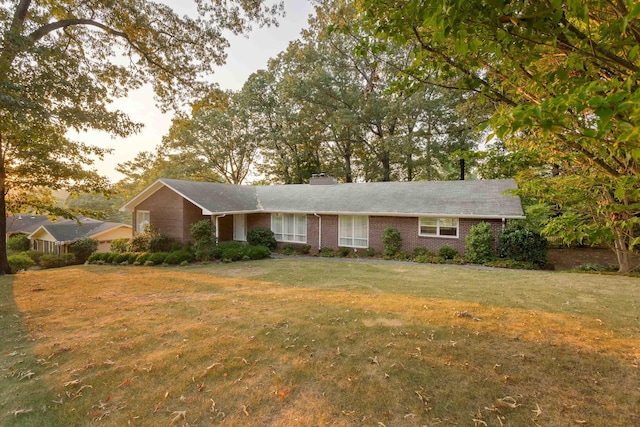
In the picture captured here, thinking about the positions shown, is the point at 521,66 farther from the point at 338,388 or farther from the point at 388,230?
the point at 388,230

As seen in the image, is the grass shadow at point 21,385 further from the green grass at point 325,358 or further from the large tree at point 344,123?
the large tree at point 344,123

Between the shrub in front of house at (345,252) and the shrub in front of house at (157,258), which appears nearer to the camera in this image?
the shrub in front of house at (157,258)

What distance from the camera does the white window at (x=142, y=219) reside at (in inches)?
760

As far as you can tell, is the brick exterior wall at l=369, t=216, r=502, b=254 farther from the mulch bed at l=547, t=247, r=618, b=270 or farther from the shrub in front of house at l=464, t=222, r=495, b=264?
the mulch bed at l=547, t=247, r=618, b=270

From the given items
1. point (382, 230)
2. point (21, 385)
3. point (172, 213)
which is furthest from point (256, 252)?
point (21, 385)

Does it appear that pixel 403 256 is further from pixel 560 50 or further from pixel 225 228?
pixel 560 50

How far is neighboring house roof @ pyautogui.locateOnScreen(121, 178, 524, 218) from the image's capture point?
15.4m

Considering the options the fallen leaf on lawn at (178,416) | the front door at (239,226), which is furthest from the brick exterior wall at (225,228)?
the fallen leaf on lawn at (178,416)

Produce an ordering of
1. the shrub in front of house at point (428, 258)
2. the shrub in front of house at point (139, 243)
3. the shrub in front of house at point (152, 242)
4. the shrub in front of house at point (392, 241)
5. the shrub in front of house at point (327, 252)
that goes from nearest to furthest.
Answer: the shrub in front of house at point (428, 258)
the shrub in front of house at point (392, 241)
the shrub in front of house at point (152, 242)
the shrub in front of house at point (139, 243)
the shrub in front of house at point (327, 252)

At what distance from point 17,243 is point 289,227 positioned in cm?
2893

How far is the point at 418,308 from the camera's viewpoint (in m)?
6.48

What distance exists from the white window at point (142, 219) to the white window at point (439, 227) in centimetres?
1648

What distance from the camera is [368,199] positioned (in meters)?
18.6

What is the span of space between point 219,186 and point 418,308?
17926 millimetres
